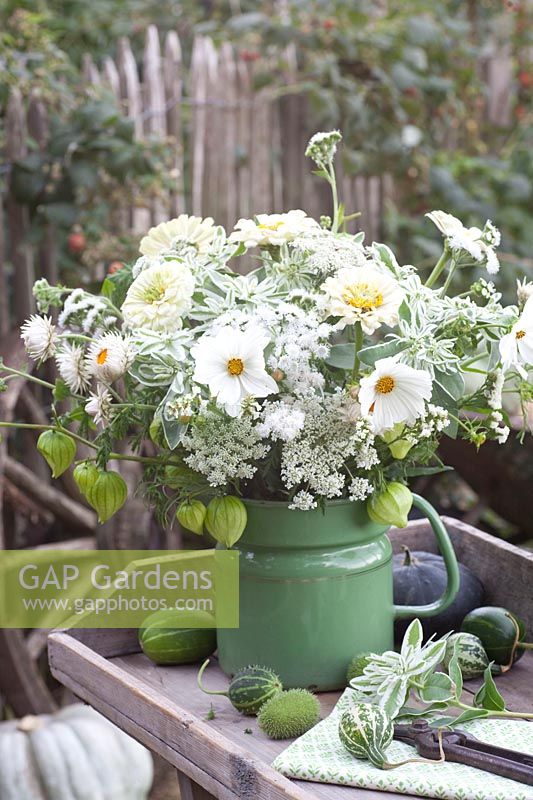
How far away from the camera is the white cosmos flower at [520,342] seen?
38.8 inches

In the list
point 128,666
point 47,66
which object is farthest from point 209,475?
point 47,66

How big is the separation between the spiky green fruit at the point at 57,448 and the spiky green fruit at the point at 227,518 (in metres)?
0.16

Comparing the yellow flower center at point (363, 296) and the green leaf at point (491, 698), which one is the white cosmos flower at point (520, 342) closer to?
the yellow flower center at point (363, 296)

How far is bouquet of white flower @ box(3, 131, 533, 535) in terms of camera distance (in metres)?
0.99

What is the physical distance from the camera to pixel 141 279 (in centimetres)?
105

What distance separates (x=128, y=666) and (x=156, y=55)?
1906 millimetres

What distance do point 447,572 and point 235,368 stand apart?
1.38ft

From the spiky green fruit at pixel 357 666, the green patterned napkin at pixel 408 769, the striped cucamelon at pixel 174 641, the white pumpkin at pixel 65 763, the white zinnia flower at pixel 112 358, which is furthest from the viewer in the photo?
the white pumpkin at pixel 65 763

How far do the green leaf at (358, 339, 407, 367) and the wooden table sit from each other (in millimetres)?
336

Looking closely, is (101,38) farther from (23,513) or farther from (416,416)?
(416,416)

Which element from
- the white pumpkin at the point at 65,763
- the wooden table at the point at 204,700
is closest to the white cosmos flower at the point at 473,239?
the wooden table at the point at 204,700
